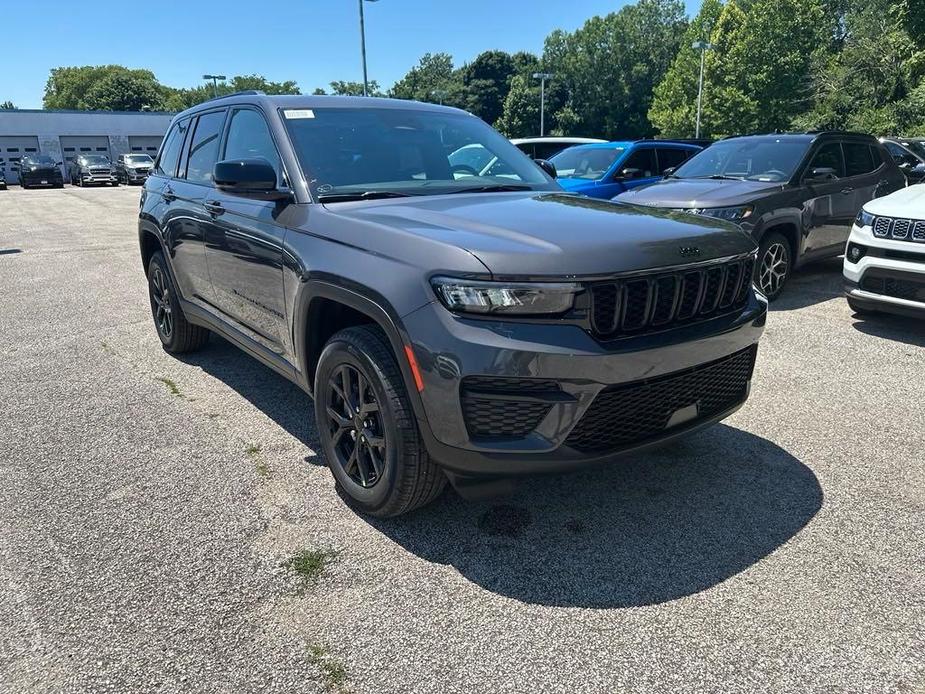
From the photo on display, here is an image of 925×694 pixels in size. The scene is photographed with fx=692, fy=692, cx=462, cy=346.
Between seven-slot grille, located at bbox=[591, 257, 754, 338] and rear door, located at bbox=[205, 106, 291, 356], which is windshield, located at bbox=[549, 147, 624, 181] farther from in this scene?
seven-slot grille, located at bbox=[591, 257, 754, 338]

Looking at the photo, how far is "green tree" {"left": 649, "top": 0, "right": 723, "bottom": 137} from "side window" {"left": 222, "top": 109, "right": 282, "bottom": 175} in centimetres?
5517

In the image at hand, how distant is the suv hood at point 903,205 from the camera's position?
223 inches

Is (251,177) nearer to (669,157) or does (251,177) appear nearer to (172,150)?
(172,150)

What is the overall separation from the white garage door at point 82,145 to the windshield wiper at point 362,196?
52.5 m

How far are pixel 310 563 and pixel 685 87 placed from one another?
196 ft

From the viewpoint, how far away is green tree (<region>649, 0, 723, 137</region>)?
54375 millimetres

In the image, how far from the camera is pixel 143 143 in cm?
5231

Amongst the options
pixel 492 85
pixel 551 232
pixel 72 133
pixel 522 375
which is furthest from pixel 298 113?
pixel 492 85

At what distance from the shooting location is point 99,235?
45.3 feet

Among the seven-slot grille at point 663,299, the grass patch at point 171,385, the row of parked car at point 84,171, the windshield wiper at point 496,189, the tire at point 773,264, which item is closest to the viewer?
the seven-slot grille at point 663,299

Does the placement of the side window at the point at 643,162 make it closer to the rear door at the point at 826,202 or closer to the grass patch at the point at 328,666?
the rear door at the point at 826,202

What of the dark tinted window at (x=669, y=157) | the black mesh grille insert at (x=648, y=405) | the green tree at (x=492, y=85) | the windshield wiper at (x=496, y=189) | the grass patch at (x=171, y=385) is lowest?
the grass patch at (x=171, y=385)

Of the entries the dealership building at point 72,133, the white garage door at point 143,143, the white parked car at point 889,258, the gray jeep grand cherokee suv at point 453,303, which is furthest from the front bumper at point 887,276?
the white garage door at point 143,143

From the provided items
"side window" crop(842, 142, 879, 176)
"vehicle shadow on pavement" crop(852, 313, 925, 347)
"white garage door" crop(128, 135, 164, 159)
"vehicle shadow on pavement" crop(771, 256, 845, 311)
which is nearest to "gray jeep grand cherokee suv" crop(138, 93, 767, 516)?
"vehicle shadow on pavement" crop(852, 313, 925, 347)
